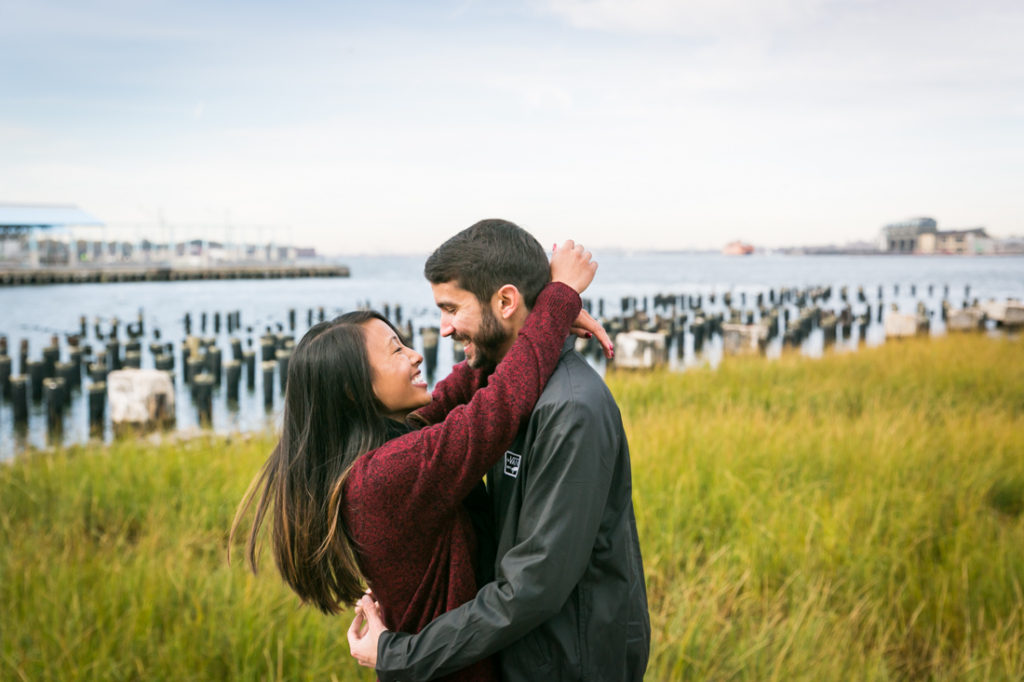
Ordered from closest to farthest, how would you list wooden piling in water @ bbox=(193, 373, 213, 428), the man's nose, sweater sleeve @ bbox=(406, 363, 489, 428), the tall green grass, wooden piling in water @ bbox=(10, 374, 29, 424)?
the man's nose, sweater sleeve @ bbox=(406, 363, 489, 428), the tall green grass, wooden piling in water @ bbox=(10, 374, 29, 424), wooden piling in water @ bbox=(193, 373, 213, 428)

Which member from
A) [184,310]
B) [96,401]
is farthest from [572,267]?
[184,310]

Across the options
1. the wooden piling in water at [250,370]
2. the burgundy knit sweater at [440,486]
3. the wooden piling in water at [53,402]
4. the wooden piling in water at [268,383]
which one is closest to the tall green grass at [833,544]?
the burgundy knit sweater at [440,486]

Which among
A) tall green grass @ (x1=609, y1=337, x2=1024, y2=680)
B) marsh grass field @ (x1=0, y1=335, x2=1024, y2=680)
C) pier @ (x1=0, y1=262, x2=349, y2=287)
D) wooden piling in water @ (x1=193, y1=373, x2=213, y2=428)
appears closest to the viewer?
marsh grass field @ (x1=0, y1=335, x2=1024, y2=680)

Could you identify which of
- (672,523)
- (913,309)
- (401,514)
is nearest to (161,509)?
(672,523)

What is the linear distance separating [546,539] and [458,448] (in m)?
0.29

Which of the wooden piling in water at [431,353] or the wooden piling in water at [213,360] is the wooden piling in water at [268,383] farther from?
the wooden piling in water at [431,353]

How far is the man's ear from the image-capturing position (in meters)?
1.96

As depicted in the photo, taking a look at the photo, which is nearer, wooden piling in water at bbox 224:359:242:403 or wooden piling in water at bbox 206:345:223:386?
wooden piling in water at bbox 224:359:242:403

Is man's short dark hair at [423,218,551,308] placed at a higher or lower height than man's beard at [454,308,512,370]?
higher

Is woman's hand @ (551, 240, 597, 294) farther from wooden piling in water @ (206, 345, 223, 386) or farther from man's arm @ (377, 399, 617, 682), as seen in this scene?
wooden piling in water @ (206, 345, 223, 386)

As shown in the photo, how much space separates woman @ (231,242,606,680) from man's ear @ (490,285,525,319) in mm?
50

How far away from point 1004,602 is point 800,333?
21.4m

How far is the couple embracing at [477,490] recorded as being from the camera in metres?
1.76

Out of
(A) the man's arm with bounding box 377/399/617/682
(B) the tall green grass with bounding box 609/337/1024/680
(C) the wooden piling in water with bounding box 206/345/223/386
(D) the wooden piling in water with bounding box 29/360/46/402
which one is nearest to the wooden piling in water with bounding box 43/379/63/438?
(D) the wooden piling in water with bounding box 29/360/46/402
